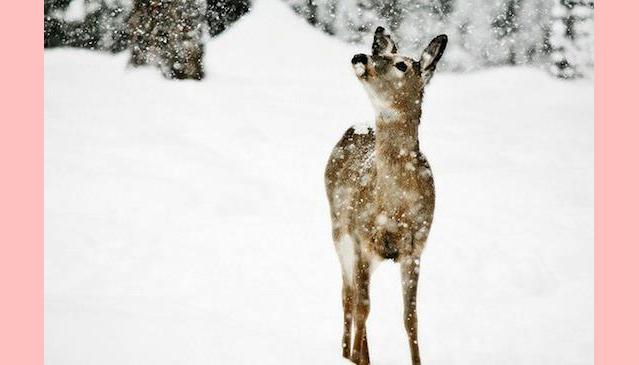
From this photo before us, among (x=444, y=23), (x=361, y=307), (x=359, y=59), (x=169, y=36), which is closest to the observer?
(x=359, y=59)

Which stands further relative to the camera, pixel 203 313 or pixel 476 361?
pixel 203 313

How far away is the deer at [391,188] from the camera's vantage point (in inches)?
106

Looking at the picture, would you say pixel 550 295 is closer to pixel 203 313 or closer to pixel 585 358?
pixel 585 358

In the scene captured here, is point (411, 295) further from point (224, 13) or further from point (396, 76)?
point (224, 13)

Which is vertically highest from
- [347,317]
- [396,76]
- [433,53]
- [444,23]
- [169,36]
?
[444,23]

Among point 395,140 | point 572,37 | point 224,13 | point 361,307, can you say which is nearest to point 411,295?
point 361,307

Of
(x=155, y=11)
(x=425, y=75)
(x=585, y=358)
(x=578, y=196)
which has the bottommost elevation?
(x=585, y=358)

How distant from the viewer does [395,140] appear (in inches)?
108

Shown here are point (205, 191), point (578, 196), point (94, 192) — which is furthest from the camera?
point (205, 191)

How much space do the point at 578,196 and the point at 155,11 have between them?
3676 millimetres

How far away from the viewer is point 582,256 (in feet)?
13.2

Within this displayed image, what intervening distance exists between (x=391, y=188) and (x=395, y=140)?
0.20 m

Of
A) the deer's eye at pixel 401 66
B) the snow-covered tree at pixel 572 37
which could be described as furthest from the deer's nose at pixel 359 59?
the snow-covered tree at pixel 572 37

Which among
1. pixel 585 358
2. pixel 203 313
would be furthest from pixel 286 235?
pixel 585 358
